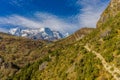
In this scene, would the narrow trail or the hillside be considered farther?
the hillside

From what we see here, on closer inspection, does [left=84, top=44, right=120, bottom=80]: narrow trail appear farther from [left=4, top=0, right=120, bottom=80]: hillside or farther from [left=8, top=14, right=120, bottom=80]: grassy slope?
[left=8, top=14, right=120, bottom=80]: grassy slope

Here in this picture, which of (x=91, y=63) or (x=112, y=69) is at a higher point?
(x=91, y=63)

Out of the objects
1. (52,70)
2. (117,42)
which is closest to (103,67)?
(117,42)

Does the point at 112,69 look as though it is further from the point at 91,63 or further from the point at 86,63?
the point at 86,63

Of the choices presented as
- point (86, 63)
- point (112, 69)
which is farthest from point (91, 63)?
point (112, 69)

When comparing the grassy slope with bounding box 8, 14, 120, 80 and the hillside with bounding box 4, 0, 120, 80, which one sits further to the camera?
the grassy slope with bounding box 8, 14, 120, 80

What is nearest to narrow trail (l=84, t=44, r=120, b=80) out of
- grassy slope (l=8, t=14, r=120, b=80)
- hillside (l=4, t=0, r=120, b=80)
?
hillside (l=4, t=0, r=120, b=80)

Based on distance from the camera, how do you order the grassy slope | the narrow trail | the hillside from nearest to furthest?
1. the narrow trail
2. the hillside
3. the grassy slope

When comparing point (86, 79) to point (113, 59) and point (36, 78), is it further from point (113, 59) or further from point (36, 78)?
point (36, 78)

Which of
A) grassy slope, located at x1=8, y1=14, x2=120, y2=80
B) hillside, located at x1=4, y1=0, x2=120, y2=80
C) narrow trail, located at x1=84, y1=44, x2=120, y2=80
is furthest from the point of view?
grassy slope, located at x1=8, y1=14, x2=120, y2=80

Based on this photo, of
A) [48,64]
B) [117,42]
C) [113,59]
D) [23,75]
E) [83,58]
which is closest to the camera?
[113,59]

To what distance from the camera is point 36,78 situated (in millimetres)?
161000

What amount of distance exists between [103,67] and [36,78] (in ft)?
202

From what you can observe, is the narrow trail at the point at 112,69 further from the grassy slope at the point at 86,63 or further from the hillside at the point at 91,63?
the grassy slope at the point at 86,63
